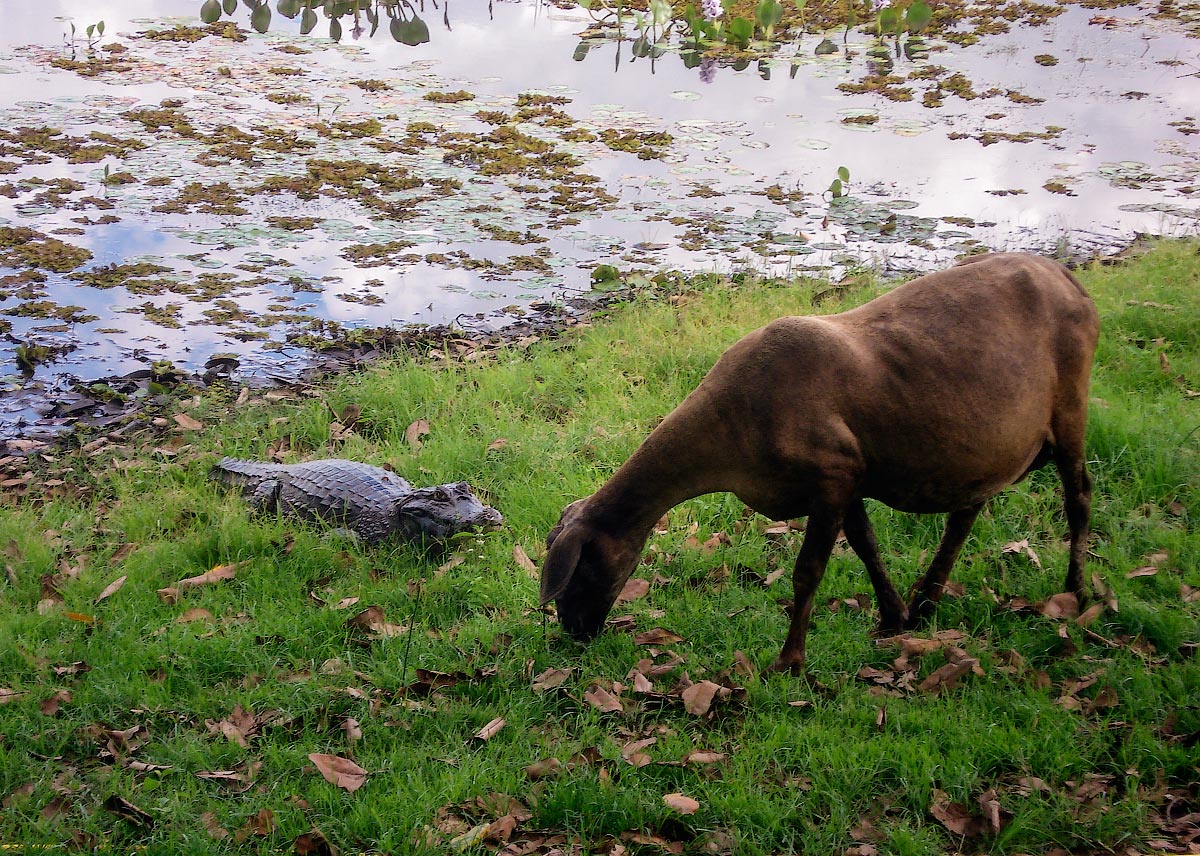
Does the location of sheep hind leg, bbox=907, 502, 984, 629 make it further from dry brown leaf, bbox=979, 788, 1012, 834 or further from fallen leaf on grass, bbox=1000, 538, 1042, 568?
dry brown leaf, bbox=979, 788, 1012, 834

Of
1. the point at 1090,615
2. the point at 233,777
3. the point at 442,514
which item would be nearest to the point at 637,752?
the point at 233,777

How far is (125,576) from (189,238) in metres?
5.61

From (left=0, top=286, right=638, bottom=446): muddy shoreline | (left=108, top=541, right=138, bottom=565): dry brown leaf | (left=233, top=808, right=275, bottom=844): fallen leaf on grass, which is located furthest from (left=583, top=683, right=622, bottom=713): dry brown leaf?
(left=0, top=286, right=638, bottom=446): muddy shoreline

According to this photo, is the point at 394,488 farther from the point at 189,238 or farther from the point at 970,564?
the point at 189,238

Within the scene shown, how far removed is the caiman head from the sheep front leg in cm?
197

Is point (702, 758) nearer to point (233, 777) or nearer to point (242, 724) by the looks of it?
point (233, 777)

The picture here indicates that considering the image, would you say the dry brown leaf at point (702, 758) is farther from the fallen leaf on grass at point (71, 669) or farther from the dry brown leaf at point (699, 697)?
the fallen leaf on grass at point (71, 669)

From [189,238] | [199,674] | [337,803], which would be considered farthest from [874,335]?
[189,238]

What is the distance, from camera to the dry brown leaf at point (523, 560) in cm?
553

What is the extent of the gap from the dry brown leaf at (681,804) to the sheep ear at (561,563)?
1.03 m

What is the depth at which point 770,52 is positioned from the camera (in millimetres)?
15250

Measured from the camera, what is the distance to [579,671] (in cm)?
478

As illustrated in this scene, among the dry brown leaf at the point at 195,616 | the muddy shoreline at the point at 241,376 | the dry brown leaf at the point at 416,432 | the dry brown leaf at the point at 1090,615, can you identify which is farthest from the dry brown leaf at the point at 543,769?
the muddy shoreline at the point at 241,376

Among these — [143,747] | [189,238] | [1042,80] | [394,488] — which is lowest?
[143,747]
